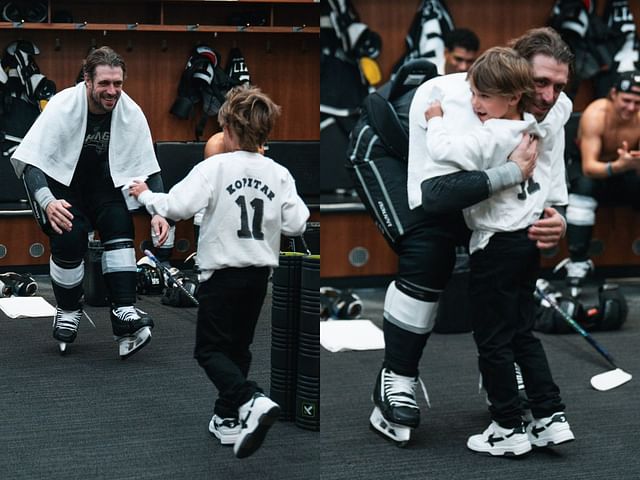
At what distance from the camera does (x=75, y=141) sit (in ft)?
8.02

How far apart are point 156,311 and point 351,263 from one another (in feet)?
9.34

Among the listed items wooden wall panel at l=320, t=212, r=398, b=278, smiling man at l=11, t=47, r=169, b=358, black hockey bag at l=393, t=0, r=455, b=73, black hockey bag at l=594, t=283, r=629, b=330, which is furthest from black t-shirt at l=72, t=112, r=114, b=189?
black hockey bag at l=393, t=0, r=455, b=73

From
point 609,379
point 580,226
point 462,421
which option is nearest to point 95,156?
point 462,421

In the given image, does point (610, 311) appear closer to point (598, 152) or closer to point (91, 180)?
point (598, 152)

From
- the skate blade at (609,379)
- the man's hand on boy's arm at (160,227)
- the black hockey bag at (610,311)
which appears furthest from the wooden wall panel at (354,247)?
the man's hand on boy's arm at (160,227)

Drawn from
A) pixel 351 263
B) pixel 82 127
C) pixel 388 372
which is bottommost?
pixel 351 263

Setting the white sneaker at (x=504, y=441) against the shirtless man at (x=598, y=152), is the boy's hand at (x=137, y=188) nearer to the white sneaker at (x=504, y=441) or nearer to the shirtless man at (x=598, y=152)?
the white sneaker at (x=504, y=441)

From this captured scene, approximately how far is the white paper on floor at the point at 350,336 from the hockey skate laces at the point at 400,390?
41.9 inches

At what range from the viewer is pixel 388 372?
2.32m

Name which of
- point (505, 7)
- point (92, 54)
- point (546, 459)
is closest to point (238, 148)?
point (92, 54)

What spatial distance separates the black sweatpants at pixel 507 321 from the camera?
210cm

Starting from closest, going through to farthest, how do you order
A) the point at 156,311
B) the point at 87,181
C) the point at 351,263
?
the point at 156,311, the point at 87,181, the point at 351,263

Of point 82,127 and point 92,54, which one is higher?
point 92,54

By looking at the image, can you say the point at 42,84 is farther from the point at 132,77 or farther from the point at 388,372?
the point at 388,372
